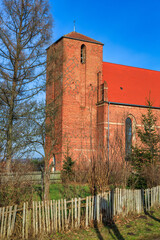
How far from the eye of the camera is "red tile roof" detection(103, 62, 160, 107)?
84.1 ft

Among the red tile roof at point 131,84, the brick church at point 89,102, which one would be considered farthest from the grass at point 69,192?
the red tile roof at point 131,84

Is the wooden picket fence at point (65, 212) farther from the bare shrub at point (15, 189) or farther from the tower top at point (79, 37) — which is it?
the tower top at point (79, 37)

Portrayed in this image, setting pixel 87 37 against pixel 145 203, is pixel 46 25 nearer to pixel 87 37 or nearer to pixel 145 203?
pixel 145 203

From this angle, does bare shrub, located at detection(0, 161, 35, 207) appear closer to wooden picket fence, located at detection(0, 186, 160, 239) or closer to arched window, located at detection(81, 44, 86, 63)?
wooden picket fence, located at detection(0, 186, 160, 239)

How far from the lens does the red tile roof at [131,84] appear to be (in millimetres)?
25644

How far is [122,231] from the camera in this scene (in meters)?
8.86

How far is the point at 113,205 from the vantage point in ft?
33.2

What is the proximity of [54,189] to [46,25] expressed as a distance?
9778 millimetres

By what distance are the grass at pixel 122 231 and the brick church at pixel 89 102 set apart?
1184cm

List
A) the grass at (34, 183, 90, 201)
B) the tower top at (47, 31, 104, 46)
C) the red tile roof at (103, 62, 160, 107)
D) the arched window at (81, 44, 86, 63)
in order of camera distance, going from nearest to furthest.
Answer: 1. the grass at (34, 183, 90, 201)
2. the tower top at (47, 31, 104, 46)
3. the arched window at (81, 44, 86, 63)
4. the red tile roof at (103, 62, 160, 107)

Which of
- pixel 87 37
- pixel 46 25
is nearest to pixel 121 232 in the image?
pixel 46 25

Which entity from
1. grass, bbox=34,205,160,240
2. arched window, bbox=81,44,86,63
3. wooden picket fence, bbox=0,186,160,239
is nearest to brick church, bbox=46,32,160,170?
arched window, bbox=81,44,86,63

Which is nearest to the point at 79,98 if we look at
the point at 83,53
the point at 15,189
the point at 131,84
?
the point at 83,53

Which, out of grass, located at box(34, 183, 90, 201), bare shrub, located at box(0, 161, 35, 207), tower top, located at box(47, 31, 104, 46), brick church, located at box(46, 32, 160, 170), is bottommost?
grass, located at box(34, 183, 90, 201)
